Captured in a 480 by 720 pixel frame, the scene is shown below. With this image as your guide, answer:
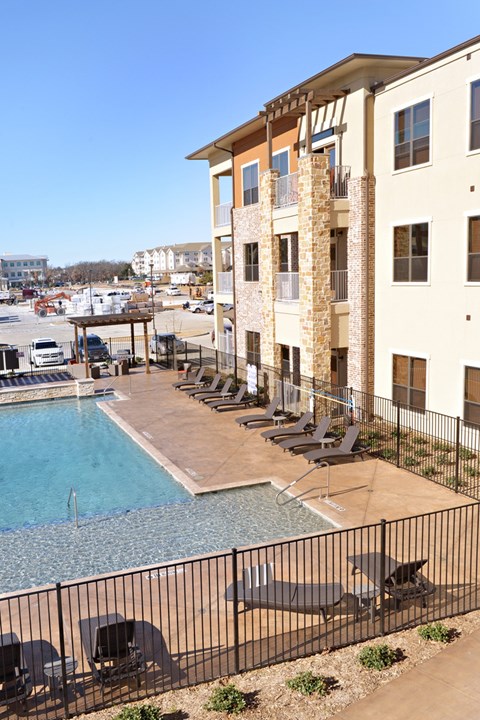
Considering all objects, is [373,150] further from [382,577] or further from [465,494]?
[382,577]

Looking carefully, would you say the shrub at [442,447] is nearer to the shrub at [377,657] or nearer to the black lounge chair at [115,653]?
the shrub at [377,657]

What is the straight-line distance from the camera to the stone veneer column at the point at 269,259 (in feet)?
Answer: 87.1

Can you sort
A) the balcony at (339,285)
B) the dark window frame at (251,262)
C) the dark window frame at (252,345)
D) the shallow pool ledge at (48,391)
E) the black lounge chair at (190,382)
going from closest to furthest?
the balcony at (339,285) → the shallow pool ledge at (48,391) → the black lounge chair at (190,382) → the dark window frame at (251,262) → the dark window frame at (252,345)

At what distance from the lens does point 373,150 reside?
22.2 metres

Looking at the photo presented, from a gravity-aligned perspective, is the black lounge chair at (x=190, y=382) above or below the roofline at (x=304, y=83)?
below

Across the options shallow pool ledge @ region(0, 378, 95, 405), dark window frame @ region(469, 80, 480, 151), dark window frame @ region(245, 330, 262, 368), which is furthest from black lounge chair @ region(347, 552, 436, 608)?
shallow pool ledge @ region(0, 378, 95, 405)

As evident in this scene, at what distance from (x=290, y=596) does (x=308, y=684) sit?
5.75ft

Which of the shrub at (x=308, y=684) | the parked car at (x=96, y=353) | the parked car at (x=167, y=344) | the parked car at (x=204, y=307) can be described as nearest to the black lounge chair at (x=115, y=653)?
the shrub at (x=308, y=684)

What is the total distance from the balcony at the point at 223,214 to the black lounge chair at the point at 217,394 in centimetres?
1046

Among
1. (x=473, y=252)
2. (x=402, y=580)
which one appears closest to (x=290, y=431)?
(x=473, y=252)

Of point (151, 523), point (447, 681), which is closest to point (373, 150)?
point (151, 523)

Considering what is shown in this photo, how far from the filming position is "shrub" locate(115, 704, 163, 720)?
7.41 metres

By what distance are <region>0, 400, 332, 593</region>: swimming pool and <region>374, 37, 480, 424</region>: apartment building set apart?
7385mm

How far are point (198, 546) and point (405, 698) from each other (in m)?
6.16
